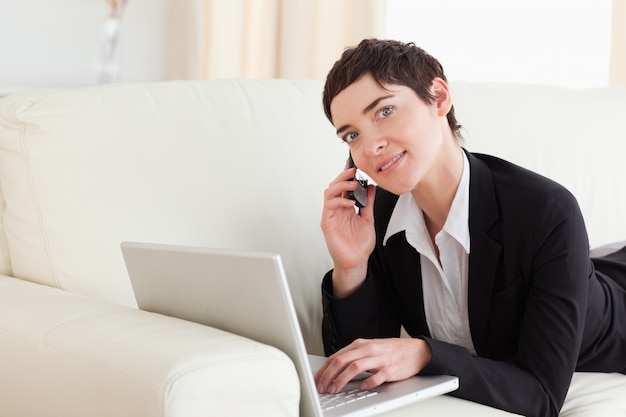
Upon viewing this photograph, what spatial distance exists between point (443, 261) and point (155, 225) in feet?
1.71

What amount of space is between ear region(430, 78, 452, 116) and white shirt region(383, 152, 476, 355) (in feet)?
0.37

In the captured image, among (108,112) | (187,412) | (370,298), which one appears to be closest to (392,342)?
(370,298)

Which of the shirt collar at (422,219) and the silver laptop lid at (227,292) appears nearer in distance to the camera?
the silver laptop lid at (227,292)

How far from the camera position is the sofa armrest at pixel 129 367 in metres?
1.01

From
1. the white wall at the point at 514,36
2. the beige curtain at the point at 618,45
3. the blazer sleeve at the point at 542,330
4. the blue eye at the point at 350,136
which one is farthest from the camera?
the white wall at the point at 514,36

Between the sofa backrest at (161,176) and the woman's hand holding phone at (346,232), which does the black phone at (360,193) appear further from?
the sofa backrest at (161,176)

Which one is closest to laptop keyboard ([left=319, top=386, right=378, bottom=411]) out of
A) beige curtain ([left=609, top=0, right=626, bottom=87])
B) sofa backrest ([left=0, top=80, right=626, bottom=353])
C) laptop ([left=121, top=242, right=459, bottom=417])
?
laptop ([left=121, top=242, right=459, bottom=417])

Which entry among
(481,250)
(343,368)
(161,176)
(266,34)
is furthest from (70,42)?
(343,368)

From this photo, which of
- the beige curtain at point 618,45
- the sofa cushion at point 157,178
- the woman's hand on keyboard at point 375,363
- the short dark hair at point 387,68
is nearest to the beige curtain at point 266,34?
the beige curtain at point 618,45

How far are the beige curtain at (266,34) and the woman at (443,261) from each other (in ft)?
4.84

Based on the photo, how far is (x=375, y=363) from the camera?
4.32 ft

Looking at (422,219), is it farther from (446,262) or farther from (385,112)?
(385,112)

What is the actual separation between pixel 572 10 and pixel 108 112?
1.95 m

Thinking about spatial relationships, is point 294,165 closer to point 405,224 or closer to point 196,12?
point 405,224
